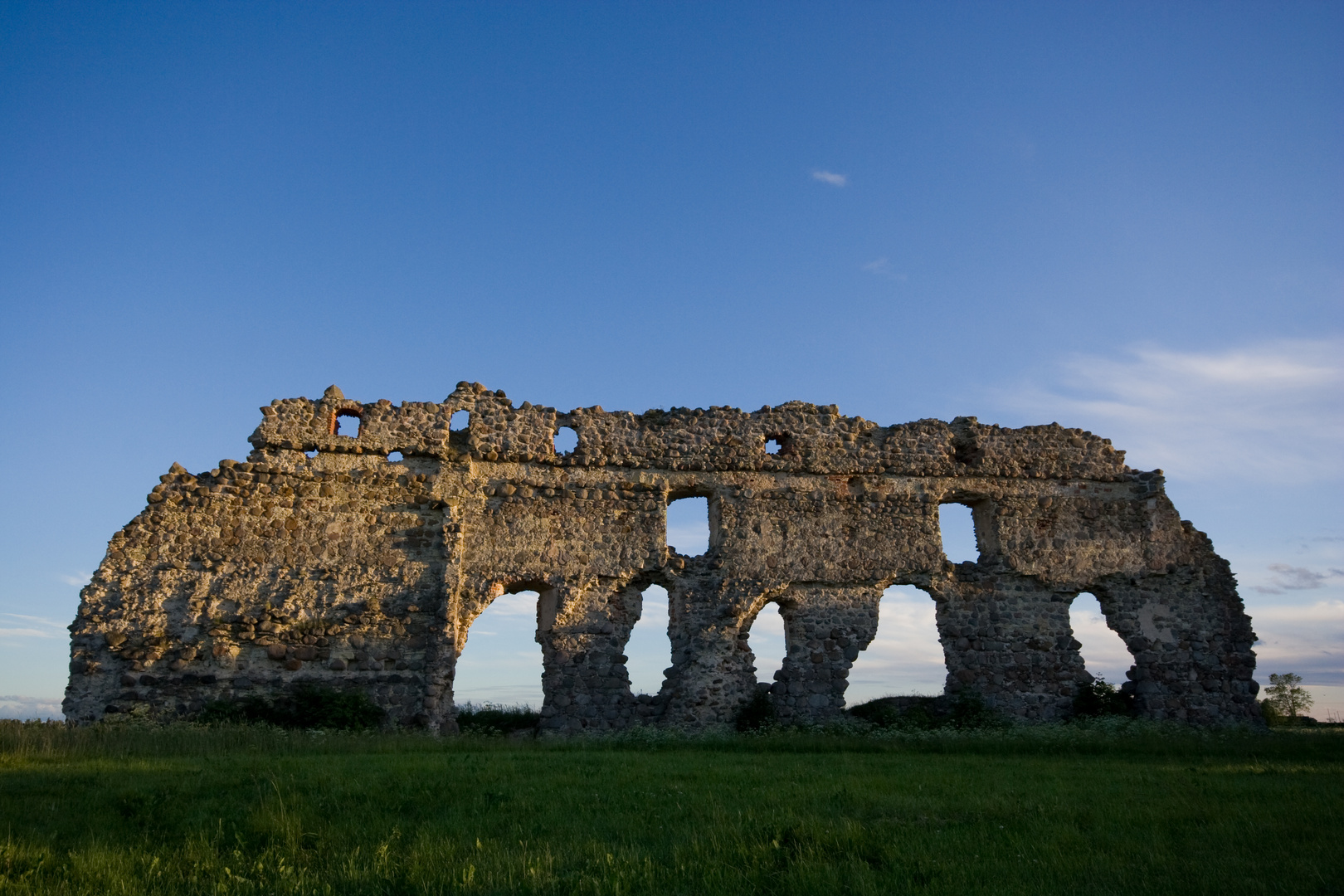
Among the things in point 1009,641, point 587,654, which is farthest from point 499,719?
point 1009,641

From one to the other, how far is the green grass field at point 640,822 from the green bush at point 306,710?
91.6 inches

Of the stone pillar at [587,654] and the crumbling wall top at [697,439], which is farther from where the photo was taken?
the crumbling wall top at [697,439]

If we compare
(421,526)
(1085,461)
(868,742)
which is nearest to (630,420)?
(421,526)

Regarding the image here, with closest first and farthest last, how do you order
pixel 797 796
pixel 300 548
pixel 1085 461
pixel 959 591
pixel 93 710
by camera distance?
pixel 797 796 → pixel 93 710 → pixel 300 548 → pixel 959 591 → pixel 1085 461

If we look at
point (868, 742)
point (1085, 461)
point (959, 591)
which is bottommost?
point (868, 742)

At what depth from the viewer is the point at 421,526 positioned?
13.5 meters

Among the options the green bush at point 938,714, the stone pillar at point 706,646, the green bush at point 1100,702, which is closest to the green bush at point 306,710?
the stone pillar at point 706,646

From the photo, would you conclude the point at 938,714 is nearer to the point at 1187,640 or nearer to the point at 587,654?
the point at 1187,640

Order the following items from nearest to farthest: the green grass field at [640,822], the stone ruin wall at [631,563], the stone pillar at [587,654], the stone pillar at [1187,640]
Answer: the green grass field at [640,822]
the stone ruin wall at [631,563]
the stone pillar at [587,654]
the stone pillar at [1187,640]

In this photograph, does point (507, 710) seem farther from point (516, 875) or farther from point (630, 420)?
point (516, 875)

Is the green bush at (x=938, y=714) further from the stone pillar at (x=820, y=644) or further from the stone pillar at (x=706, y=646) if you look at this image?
the stone pillar at (x=706, y=646)

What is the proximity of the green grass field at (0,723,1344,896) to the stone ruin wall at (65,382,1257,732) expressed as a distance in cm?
314

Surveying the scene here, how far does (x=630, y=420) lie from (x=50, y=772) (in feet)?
29.6

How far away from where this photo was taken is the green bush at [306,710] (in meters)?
11.8
